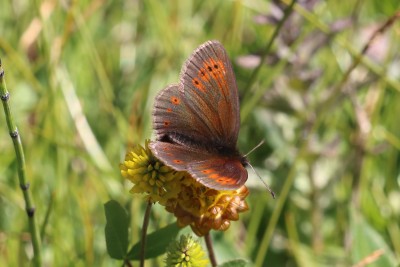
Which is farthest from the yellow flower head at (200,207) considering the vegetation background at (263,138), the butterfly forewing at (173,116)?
the vegetation background at (263,138)

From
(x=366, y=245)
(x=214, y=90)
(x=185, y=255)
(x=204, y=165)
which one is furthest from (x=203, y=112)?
(x=366, y=245)

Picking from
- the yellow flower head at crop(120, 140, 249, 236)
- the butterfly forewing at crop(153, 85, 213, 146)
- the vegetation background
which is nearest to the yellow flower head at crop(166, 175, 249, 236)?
the yellow flower head at crop(120, 140, 249, 236)

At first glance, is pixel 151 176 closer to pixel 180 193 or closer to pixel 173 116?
pixel 180 193

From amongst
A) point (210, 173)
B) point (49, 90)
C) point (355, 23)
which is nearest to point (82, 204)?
point (49, 90)

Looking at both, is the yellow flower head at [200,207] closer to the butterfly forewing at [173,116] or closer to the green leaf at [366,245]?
the butterfly forewing at [173,116]

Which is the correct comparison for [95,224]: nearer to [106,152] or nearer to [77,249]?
[77,249]

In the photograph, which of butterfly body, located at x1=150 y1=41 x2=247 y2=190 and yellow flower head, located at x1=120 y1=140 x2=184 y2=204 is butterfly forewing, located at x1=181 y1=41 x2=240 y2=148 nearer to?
butterfly body, located at x1=150 y1=41 x2=247 y2=190
